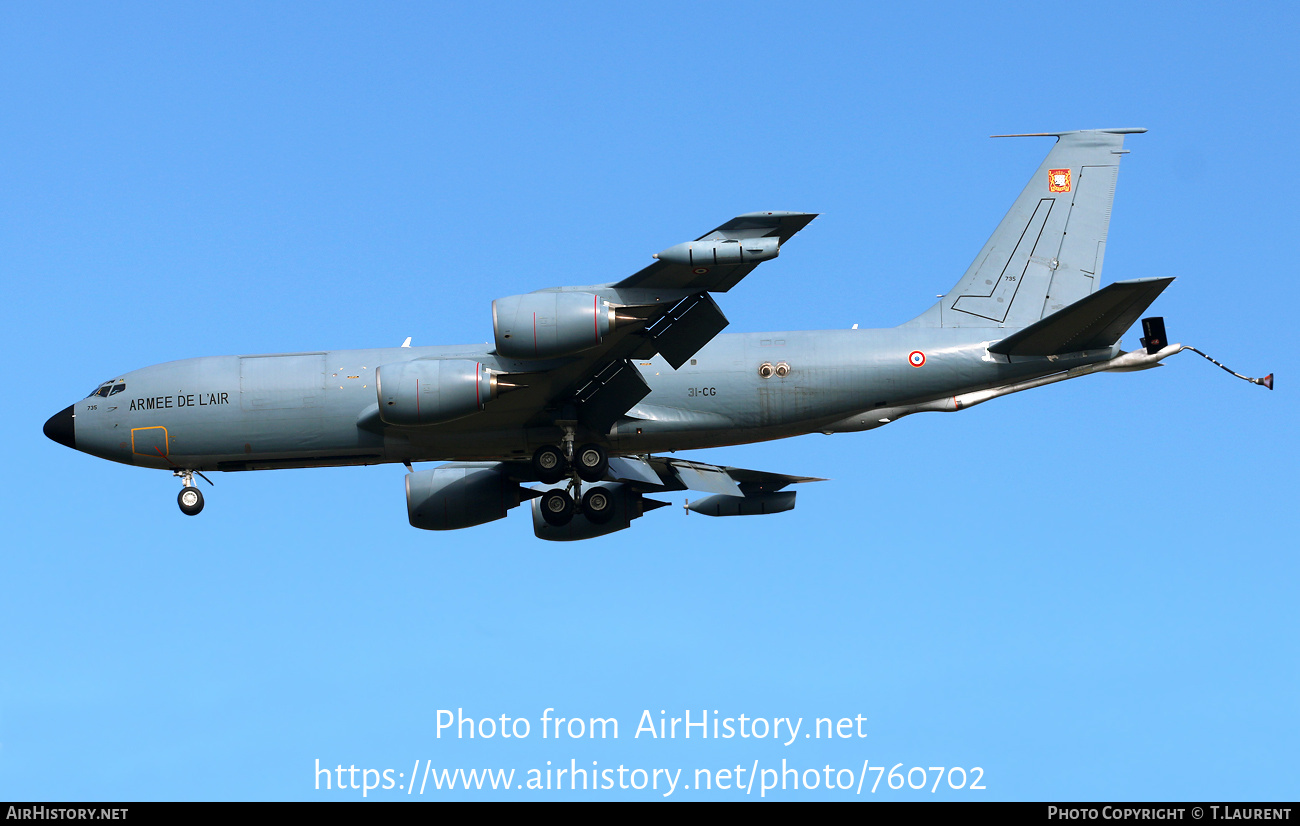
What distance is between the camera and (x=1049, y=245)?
105 ft

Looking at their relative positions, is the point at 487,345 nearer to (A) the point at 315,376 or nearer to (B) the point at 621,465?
(A) the point at 315,376

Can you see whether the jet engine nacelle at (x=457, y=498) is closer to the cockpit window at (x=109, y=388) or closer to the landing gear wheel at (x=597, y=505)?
the landing gear wheel at (x=597, y=505)

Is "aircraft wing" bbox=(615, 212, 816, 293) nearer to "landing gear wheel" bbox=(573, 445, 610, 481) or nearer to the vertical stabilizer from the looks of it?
"landing gear wheel" bbox=(573, 445, 610, 481)

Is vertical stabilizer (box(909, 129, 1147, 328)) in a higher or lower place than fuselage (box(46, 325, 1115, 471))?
higher

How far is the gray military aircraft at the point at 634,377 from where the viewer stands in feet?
91.2

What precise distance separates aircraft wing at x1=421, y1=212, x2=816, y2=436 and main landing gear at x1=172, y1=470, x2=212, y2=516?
6.10 meters

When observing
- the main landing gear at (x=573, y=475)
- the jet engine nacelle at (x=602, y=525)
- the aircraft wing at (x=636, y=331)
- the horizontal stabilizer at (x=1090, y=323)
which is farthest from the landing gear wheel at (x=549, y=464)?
the horizontal stabilizer at (x=1090, y=323)

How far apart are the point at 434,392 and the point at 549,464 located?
368cm

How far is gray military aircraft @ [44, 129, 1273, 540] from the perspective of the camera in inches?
1095

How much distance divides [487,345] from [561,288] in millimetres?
4469

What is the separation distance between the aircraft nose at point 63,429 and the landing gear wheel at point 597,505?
37.8 ft

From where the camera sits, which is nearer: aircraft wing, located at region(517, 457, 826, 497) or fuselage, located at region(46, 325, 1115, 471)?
fuselage, located at region(46, 325, 1115, 471)

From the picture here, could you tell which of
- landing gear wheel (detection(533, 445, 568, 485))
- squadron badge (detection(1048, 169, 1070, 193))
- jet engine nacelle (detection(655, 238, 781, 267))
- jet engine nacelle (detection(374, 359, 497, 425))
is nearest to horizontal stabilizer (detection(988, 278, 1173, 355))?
squadron badge (detection(1048, 169, 1070, 193))
